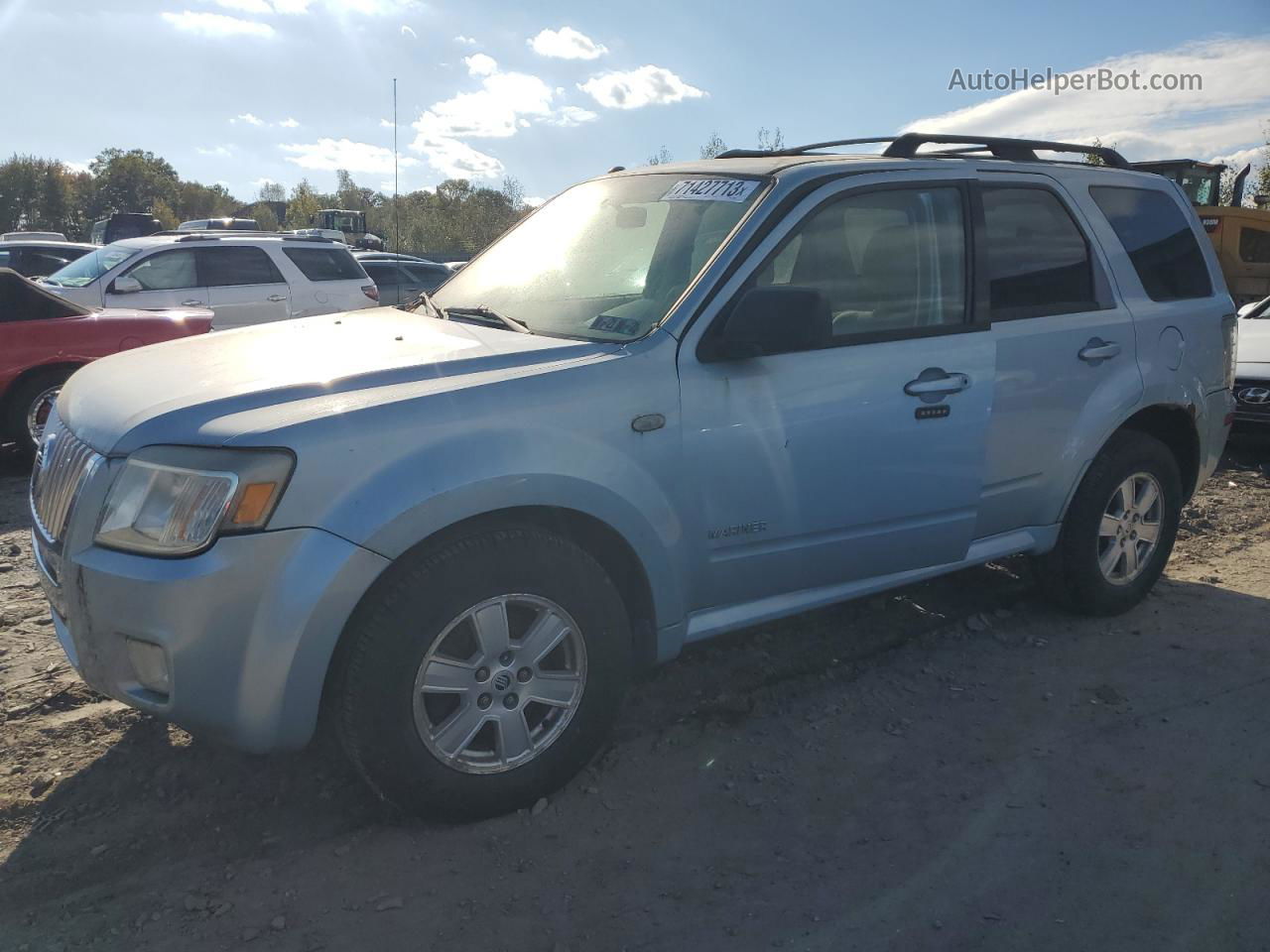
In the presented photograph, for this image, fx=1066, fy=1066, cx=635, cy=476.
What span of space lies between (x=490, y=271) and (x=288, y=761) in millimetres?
1974

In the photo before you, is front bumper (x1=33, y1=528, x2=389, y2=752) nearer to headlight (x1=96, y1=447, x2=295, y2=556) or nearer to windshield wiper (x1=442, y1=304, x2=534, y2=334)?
headlight (x1=96, y1=447, x2=295, y2=556)

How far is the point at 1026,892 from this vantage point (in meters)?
2.80

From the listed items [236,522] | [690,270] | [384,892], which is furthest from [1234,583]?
[236,522]

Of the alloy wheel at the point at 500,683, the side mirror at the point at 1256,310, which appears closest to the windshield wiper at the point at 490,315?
the alloy wheel at the point at 500,683

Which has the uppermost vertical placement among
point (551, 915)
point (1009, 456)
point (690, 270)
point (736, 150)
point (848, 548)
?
point (736, 150)

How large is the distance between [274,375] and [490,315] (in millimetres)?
935

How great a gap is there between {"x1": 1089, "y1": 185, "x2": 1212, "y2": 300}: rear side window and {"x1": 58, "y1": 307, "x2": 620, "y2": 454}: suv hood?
2633 mm

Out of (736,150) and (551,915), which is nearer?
(551,915)

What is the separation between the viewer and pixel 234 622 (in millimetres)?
2592

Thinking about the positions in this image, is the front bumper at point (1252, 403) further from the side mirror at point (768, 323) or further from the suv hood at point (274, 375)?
the suv hood at point (274, 375)

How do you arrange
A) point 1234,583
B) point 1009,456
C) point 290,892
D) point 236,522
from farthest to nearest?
1. point 1234,583
2. point 1009,456
3. point 290,892
4. point 236,522

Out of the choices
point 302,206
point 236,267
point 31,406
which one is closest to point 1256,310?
point 31,406

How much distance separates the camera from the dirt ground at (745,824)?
266 centimetres

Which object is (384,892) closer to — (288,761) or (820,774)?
(288,761)
